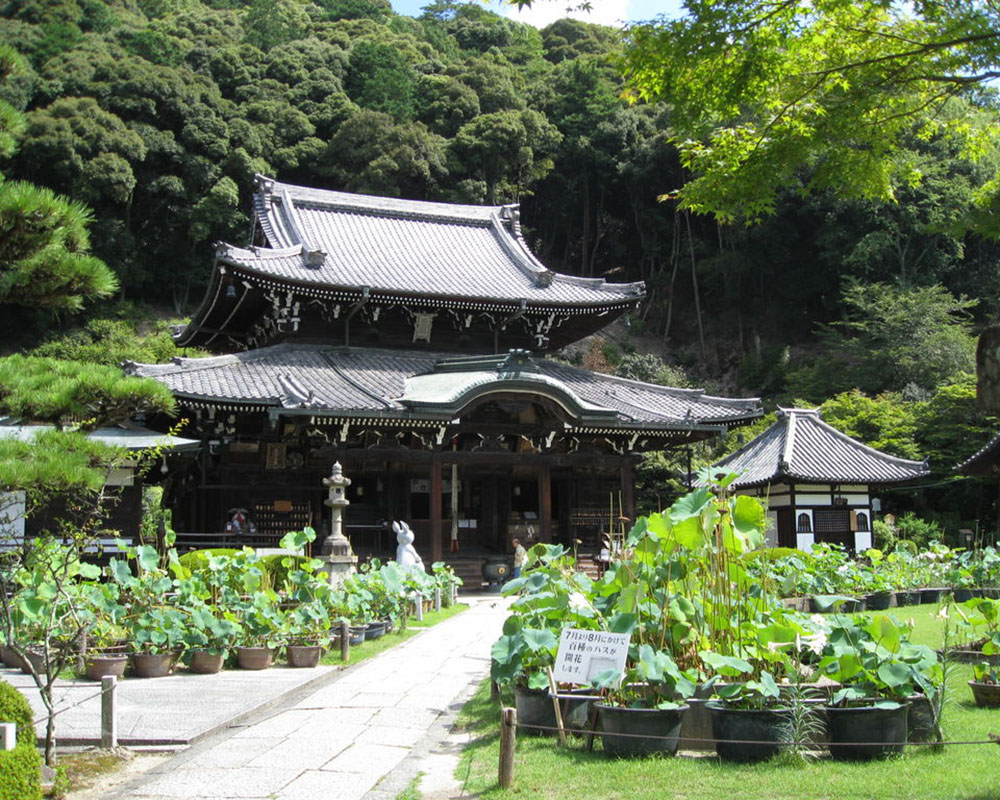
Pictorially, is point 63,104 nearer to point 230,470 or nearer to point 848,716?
point 230,470

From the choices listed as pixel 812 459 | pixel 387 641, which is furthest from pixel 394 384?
pixel 812 459

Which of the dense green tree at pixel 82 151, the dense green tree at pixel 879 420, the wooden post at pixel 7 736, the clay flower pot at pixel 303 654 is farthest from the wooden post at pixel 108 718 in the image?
the dense green tree at pixel 82 151

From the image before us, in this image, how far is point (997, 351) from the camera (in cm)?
364

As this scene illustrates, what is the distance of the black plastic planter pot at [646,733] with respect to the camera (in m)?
5.73

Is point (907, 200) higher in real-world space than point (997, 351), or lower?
higher

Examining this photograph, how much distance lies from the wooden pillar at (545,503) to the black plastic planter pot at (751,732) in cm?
1505

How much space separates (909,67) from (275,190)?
815 inches

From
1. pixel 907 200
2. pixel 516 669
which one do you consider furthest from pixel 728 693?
pixel 907 200

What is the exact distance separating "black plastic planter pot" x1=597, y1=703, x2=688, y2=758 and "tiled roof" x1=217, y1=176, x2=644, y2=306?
1588cm

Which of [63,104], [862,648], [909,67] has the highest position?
[63,104]

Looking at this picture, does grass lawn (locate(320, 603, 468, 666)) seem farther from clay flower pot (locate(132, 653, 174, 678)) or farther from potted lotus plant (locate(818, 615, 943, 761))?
potted lotus plant (locate(818, 615, 943, 761))

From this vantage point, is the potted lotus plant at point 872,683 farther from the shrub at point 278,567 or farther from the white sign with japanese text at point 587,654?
the shrub at point 278,567

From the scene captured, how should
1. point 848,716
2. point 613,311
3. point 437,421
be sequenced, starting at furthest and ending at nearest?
point 613,311, point 437,421, point 848,716

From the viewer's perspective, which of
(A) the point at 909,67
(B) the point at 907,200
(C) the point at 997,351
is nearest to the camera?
(C) the point at 997,351
